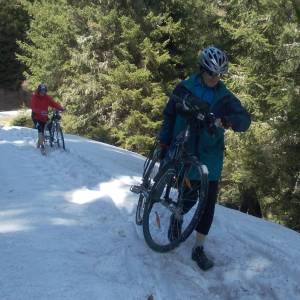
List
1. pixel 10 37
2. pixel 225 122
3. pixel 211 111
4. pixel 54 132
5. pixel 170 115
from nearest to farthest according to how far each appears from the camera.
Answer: pixel 225 122, pixel 211 111, pixel 170 115, pixel 54 132, pixel 10 37

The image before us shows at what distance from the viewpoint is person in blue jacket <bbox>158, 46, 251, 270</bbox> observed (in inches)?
180

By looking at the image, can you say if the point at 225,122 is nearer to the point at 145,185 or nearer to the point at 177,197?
the point at 177,197

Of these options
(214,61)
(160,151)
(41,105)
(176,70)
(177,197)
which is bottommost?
(41,105)

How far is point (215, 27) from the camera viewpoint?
20250 millimetres

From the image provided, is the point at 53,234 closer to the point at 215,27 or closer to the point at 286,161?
the point at 286,161

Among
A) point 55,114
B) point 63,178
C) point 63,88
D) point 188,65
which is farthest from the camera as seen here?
point 63,88

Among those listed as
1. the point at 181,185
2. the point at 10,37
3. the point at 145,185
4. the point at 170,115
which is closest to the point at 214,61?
the point at 170,115

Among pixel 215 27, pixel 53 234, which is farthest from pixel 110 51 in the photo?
pixel 53 234

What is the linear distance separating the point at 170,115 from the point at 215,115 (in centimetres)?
57

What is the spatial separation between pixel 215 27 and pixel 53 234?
16.4 metres

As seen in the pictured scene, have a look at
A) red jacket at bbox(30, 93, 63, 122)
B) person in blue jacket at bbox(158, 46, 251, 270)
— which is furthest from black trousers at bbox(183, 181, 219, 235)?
red jacket at bbox(30, 93, 63, 122)

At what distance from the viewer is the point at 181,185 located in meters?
4.84

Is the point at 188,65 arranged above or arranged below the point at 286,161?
above

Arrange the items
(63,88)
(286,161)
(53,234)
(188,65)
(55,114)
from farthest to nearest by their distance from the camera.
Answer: (63,88) → (188,65) → (286,161) → (55,114) → (53,234)
